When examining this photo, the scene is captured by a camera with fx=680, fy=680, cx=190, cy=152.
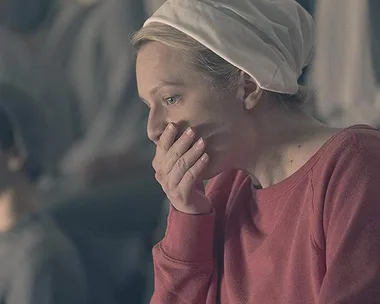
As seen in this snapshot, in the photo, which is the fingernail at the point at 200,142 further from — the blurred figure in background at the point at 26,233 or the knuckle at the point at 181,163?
the blurred figure in background at the point at 26,233

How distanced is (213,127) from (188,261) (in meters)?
0.25

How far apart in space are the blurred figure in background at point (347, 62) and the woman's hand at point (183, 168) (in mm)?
362

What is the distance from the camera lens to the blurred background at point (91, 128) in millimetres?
1413

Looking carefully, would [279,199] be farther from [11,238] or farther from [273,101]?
[11,238]

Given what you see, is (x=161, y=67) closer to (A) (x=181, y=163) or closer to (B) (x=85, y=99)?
(A) (x=181, y=163)

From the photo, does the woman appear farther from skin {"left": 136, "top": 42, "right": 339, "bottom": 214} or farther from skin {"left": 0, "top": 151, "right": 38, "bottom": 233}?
skin {"left": 0, "top": 151, "right": 38, "bottom": 233}

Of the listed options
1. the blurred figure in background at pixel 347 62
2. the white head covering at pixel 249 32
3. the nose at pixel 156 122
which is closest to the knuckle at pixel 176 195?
the nose at pixel 156 122

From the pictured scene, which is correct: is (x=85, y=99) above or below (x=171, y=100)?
below

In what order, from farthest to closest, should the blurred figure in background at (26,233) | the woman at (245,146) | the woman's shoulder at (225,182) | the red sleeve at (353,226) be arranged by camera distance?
the blurred figure in background at (26,233)
the woman's shoulder at (225,182)
the woman at (245,146)
the red sleeve at (353,226)

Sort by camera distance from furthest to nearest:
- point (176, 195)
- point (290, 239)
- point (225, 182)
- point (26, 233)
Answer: point (26, 233) → point (225, 182) → point (176, 195) → point (290, 239)

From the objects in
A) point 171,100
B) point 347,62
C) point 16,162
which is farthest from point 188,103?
point 16,162

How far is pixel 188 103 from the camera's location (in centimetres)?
104

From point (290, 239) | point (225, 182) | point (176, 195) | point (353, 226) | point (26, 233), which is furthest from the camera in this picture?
point (26, 233)

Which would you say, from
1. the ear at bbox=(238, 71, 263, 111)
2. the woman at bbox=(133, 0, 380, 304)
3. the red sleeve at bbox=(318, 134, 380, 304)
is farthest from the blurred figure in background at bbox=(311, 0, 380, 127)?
the red sleeve at bbox=(318, 134, 380, 304)
